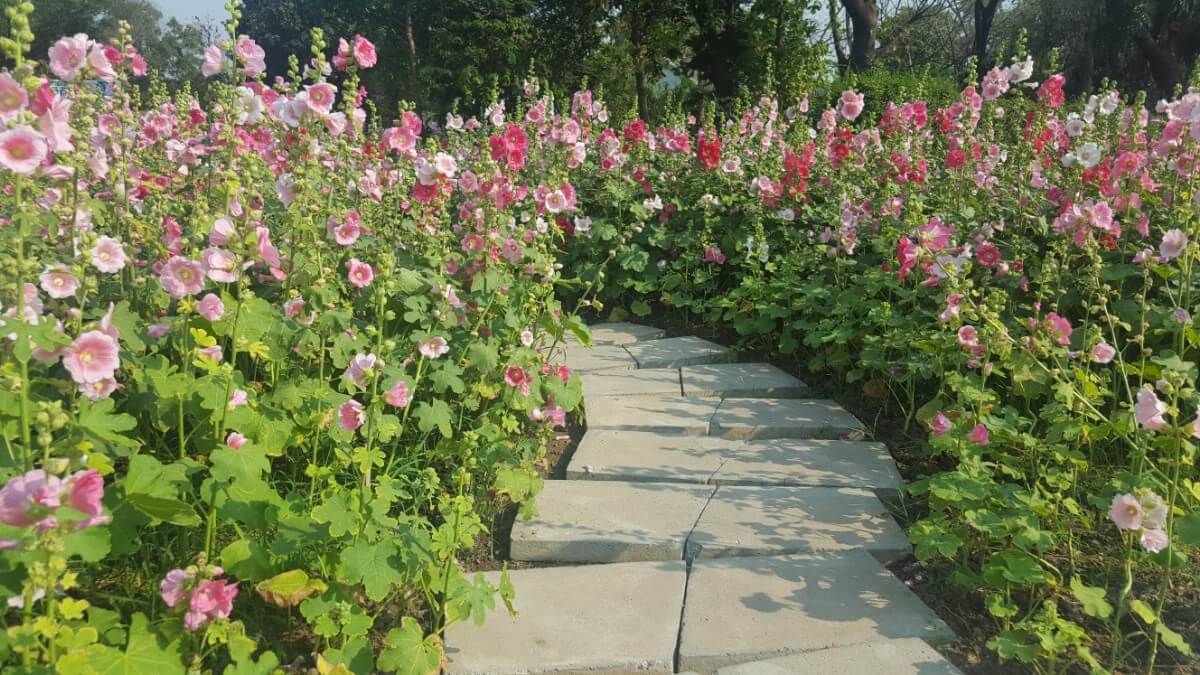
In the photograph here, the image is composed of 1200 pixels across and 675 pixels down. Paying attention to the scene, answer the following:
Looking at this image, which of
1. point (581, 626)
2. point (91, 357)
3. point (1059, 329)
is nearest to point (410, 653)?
point (581, 626)

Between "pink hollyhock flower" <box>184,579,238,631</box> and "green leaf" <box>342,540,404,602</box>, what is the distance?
0.23 m

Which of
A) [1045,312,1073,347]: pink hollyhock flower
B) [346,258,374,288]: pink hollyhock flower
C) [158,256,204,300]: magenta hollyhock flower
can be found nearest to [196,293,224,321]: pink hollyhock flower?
[158,256,204,300]: magenta hollyhock flower

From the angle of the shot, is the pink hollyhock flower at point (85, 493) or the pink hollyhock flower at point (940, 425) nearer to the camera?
the pink hollyhock flower at point (85, 493)

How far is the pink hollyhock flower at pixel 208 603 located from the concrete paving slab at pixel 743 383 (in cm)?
249

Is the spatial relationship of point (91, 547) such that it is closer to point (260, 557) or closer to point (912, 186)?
point (260, 557)

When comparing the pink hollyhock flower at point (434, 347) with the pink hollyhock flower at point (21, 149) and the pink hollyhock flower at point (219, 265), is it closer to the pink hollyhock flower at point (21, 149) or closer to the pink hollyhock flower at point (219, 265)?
the pink hollyhock flower at point (219, 265)

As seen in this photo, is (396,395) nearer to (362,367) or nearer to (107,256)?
(362,367)

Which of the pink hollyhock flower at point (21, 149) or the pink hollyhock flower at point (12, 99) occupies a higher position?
the pink hollyhock flower at point (12, 99)

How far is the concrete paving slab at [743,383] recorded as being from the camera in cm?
386

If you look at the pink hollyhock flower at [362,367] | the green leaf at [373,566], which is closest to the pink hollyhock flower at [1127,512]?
the green leaf at [373,566]

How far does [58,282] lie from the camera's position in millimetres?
1840

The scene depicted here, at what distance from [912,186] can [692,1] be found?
13.5 metres

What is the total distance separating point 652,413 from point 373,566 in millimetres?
1887

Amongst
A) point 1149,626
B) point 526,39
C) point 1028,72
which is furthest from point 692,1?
point 1149,626
